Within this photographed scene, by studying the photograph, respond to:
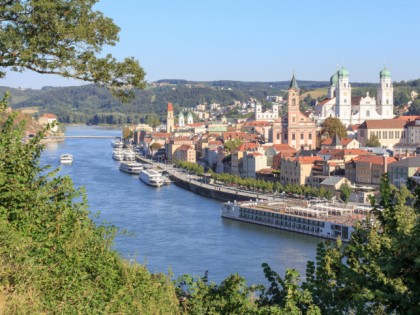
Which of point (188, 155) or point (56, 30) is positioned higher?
point (56, 30)

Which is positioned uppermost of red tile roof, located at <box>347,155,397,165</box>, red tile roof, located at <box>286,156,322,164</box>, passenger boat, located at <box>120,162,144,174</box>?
red tile roof, located at <box>347,155,397,165</box>

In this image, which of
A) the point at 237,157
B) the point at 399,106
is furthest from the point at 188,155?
the point at 399,106

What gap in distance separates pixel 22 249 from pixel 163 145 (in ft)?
81.5

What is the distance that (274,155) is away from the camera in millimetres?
17156

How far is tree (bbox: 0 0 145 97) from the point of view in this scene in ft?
7.61

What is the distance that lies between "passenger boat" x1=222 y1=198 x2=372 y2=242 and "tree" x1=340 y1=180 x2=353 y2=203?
735 mm

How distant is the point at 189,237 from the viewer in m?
8.77

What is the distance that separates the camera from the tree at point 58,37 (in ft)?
7.61

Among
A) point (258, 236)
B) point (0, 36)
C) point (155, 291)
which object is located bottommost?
point (258, 236)

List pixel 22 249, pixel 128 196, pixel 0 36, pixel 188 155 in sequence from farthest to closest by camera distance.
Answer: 1. pixel 188 155
2. pixel 128 196
3. pixel 0 36
4. pixel 22 249

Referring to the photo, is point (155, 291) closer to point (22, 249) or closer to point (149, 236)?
point (22, 249)

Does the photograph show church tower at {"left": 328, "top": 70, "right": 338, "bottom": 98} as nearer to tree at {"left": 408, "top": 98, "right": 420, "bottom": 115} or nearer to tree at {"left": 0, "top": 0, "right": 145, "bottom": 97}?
tree at {"left": 408, "top": 98, "right": 420, "bottom": 115}

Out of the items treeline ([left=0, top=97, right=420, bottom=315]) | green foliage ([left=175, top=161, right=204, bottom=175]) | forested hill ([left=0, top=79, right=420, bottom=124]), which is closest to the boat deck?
green foliage ([left=175, top=161, right=204, bottom=175])

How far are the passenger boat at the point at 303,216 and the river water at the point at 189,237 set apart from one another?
8.9 inches
